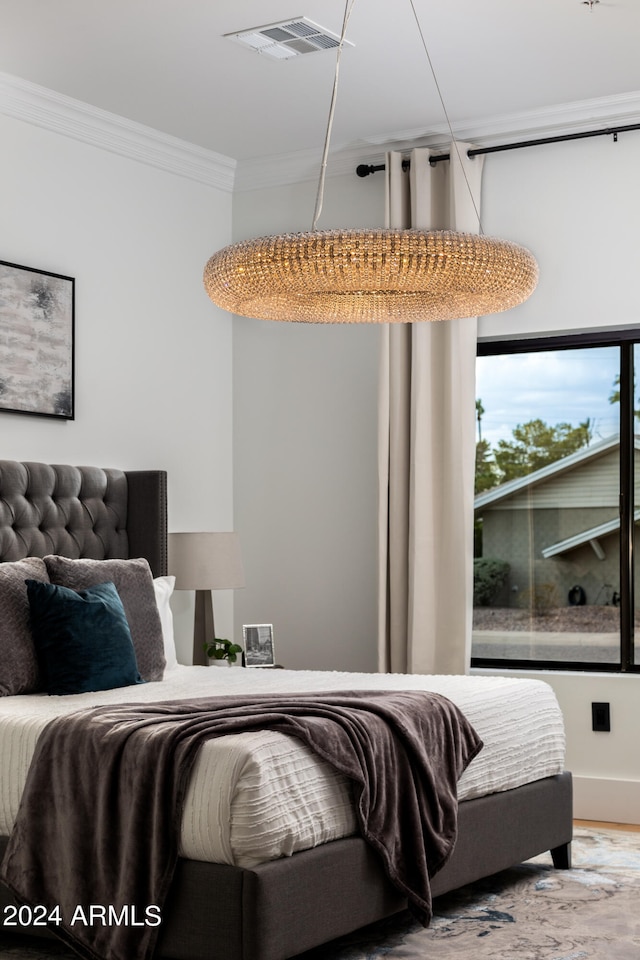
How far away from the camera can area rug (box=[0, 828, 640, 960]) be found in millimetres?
3230

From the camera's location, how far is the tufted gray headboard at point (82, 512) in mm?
4605

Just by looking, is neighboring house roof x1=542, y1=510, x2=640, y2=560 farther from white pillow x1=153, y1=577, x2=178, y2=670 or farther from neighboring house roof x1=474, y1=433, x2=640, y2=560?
white pillow x1=153, y1=577, x2=178, y2=670

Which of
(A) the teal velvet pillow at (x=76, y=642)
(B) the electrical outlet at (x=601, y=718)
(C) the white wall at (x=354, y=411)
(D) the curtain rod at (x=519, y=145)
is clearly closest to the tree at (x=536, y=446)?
(C) the white wall at (x=354, y=411)

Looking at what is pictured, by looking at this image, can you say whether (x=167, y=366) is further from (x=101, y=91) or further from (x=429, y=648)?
(x=429, y=648)

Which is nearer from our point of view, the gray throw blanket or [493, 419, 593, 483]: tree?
the gray throw blanket

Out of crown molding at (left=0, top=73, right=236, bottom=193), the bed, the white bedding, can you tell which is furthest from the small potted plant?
crown molding at (left=0, top=73, right=236, bottom=193)

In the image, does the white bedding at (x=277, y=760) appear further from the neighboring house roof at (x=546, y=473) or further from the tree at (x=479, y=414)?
the tree at (x=479, y=414)

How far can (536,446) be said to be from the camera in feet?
18.0

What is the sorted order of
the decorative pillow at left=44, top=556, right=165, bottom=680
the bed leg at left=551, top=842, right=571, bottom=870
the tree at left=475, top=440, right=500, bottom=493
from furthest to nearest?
the tree at left=475, top=440, right=500, bottom=493 < the decorative pillow at left=44, top=556, right=165, bottom=680 < the bed leg at left=551, top=842, right=571, bottom=870

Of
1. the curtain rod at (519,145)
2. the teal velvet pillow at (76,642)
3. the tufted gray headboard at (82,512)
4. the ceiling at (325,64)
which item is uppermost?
the ceiling at (325,64)

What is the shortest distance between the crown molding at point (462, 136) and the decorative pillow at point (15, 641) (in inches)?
110

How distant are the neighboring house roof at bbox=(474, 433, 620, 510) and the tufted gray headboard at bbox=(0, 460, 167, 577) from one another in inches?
60.0

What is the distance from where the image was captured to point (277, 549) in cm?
596

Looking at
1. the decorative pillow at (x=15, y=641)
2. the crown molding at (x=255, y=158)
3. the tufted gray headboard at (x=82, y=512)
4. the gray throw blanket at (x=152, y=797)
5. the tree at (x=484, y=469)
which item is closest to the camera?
the gray throw blanket at (x=152, y=797)
